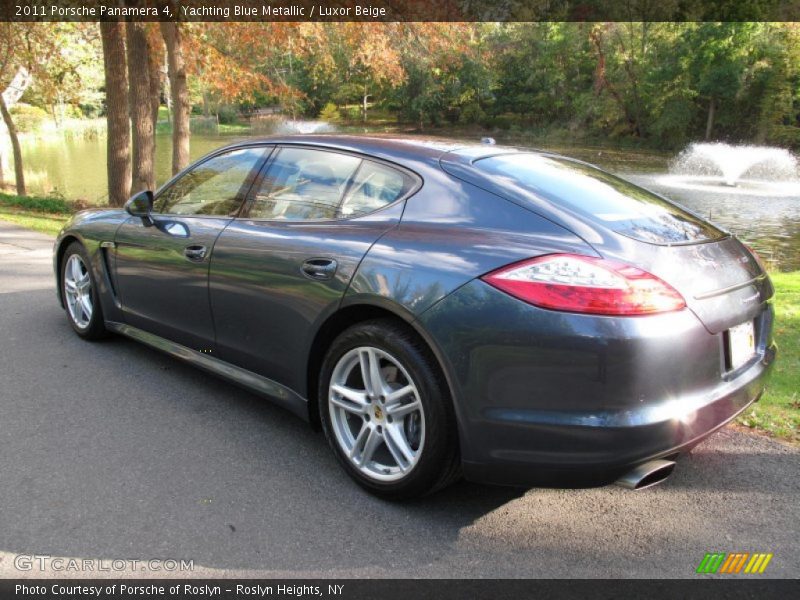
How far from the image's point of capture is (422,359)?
2.71 m

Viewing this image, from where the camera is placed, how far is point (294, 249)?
10.8 ft

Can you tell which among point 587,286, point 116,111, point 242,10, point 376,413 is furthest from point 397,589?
point 242,10

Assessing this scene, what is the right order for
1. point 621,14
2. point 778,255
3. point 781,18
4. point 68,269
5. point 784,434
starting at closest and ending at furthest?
point 784,434 < point 68,269 < point 778,255 < point 781,18 < point 621,14

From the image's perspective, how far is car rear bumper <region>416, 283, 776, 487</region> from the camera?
237 cm

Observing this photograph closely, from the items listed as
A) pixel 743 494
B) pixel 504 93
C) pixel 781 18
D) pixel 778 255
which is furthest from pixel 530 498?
pixel 504 93

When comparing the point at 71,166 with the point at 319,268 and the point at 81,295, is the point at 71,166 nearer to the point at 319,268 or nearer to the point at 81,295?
the point at 81,295

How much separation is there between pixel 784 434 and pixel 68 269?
5173 mm

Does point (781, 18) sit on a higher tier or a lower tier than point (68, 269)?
higher

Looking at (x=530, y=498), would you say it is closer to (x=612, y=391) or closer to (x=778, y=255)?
(x=612, y=391)

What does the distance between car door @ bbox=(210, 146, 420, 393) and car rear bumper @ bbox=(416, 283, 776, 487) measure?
28.1 inches

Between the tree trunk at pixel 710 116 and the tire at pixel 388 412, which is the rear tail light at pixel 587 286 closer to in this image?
the tire at pixel 388 412

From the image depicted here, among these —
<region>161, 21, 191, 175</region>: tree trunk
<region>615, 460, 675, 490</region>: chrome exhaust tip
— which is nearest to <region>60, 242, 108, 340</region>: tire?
<region>615, 460, 675, 490</region>: chrome exhaust tip
